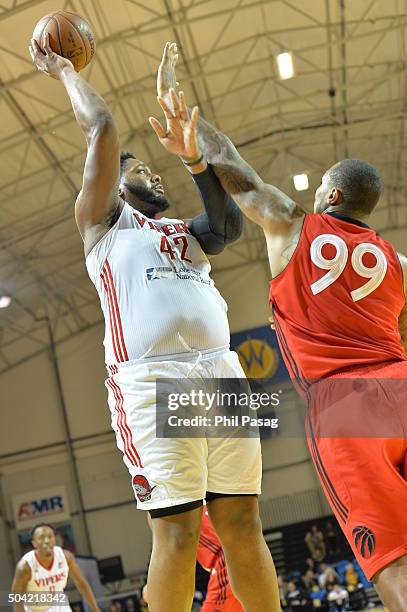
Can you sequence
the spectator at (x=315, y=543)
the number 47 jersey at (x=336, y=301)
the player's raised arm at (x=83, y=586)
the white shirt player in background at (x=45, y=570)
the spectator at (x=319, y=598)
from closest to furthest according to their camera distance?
1. the number 47 jersey at (x=336, y=301)
2. the player's raised arm at (x=83, y=586)
3. the white shirt player in background at (x=45, y=570)
4. the spectator at (x=319, y=598)
5. the spectator at (x=315, y=543)

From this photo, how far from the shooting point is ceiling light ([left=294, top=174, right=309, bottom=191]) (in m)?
22.6

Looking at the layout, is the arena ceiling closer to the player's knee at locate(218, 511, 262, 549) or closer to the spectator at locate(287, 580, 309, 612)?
the spectator at locate(287, 580, 309, 612)

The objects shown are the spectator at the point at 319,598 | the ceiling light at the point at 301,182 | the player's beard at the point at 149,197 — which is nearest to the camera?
the player's beard at the point at 149,197

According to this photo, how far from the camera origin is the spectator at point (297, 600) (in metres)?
14.6

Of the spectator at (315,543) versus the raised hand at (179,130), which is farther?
the spectator at (315,543)

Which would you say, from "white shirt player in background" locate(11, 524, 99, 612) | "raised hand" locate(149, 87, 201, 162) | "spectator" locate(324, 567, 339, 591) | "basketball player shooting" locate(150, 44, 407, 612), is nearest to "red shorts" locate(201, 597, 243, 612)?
"basketball player shooting" locate(150, 44, 407, 612)

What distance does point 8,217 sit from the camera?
19328 millimetres

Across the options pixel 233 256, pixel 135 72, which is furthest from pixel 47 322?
pixel 135 72

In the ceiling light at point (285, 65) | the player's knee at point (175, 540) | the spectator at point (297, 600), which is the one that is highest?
the ceiling light at point (285, 65)

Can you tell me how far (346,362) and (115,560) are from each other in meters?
21.7

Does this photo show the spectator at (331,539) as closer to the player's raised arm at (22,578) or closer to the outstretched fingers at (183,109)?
the player's raised arm at (22,578)

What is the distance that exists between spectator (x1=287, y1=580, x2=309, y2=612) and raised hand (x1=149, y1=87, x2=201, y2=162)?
12.6m

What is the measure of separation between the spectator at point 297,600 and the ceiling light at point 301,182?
459 inches

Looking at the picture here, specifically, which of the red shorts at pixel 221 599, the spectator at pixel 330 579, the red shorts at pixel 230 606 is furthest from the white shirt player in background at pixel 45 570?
the spectator at pixel 330 579
